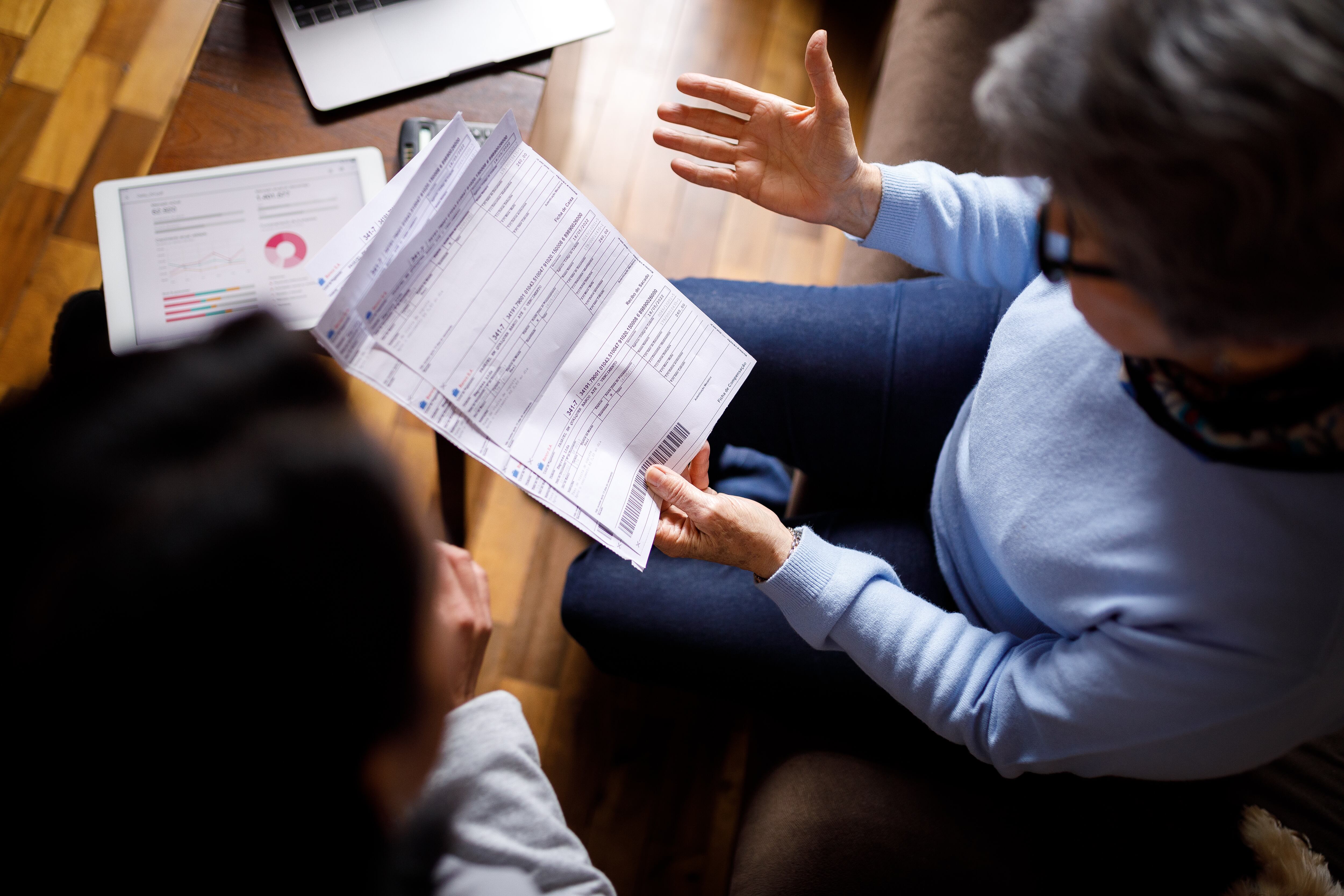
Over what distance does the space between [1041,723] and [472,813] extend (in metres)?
0.54

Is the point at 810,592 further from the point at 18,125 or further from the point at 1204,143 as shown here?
the point at 18,125

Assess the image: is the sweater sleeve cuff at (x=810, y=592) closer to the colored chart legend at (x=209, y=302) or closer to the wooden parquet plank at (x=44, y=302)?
the colored chart legend at (x=209, y=302)

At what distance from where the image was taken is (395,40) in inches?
36.5

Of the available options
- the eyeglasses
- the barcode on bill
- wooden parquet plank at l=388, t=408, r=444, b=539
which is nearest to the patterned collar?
the eyeglasses

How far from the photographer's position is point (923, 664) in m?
0.73

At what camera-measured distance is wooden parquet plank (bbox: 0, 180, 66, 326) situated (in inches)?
53.8

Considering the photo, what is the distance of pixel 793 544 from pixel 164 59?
162cm

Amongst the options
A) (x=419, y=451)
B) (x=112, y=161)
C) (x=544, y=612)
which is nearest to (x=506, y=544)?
(x=544, y=612)

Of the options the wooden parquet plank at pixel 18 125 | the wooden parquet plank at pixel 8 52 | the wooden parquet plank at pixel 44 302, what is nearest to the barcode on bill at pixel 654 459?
the wooden parquet plank at pixel 44 302

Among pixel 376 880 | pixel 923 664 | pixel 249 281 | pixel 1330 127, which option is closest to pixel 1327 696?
pixel 923 664

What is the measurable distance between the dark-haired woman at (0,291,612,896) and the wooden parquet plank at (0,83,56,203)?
4.65ft

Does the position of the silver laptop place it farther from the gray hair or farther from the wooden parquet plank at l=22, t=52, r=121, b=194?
the wooden parquet plank at l=22, t=52, r=121, b=194

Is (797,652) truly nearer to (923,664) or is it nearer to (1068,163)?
(923,664)

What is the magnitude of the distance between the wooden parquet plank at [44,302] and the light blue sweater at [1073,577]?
1.43 metres
